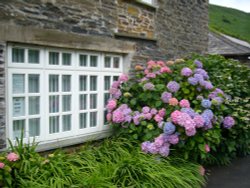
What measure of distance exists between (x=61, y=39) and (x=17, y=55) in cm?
79

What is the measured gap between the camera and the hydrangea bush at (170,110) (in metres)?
4.97

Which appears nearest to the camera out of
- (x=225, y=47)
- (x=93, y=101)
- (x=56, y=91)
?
(x=56, y=91)

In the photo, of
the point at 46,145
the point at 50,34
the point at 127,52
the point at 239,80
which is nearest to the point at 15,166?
the point at 46,145

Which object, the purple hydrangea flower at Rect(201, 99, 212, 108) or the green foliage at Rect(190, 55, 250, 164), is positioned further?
the green foliage at Rect(190, 55, 250, 164)

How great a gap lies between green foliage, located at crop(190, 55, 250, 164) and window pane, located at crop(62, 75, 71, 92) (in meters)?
2.92

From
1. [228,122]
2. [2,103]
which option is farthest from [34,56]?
[228,122]

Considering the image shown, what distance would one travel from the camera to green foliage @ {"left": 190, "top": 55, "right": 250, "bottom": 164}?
609cm

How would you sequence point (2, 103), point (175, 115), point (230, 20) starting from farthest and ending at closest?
1. point (230, 20)
2. point (175, 115)
3. point (2, 103)

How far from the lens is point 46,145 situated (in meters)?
5.04

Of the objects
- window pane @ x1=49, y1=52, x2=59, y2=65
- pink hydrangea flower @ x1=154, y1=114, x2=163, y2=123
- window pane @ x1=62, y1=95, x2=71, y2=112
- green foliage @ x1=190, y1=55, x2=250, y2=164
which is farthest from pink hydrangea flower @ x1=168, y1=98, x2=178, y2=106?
window pane @ x1=49, y1=52, x2=59, y2=65

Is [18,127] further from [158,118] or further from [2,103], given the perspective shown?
[158,118]

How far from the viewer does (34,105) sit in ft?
16.4

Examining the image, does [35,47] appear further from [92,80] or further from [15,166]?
[15,166]

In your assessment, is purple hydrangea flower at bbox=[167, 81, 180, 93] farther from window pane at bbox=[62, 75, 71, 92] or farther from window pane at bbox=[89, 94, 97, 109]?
window pane at bbox=[62, 75, 71, 92]
